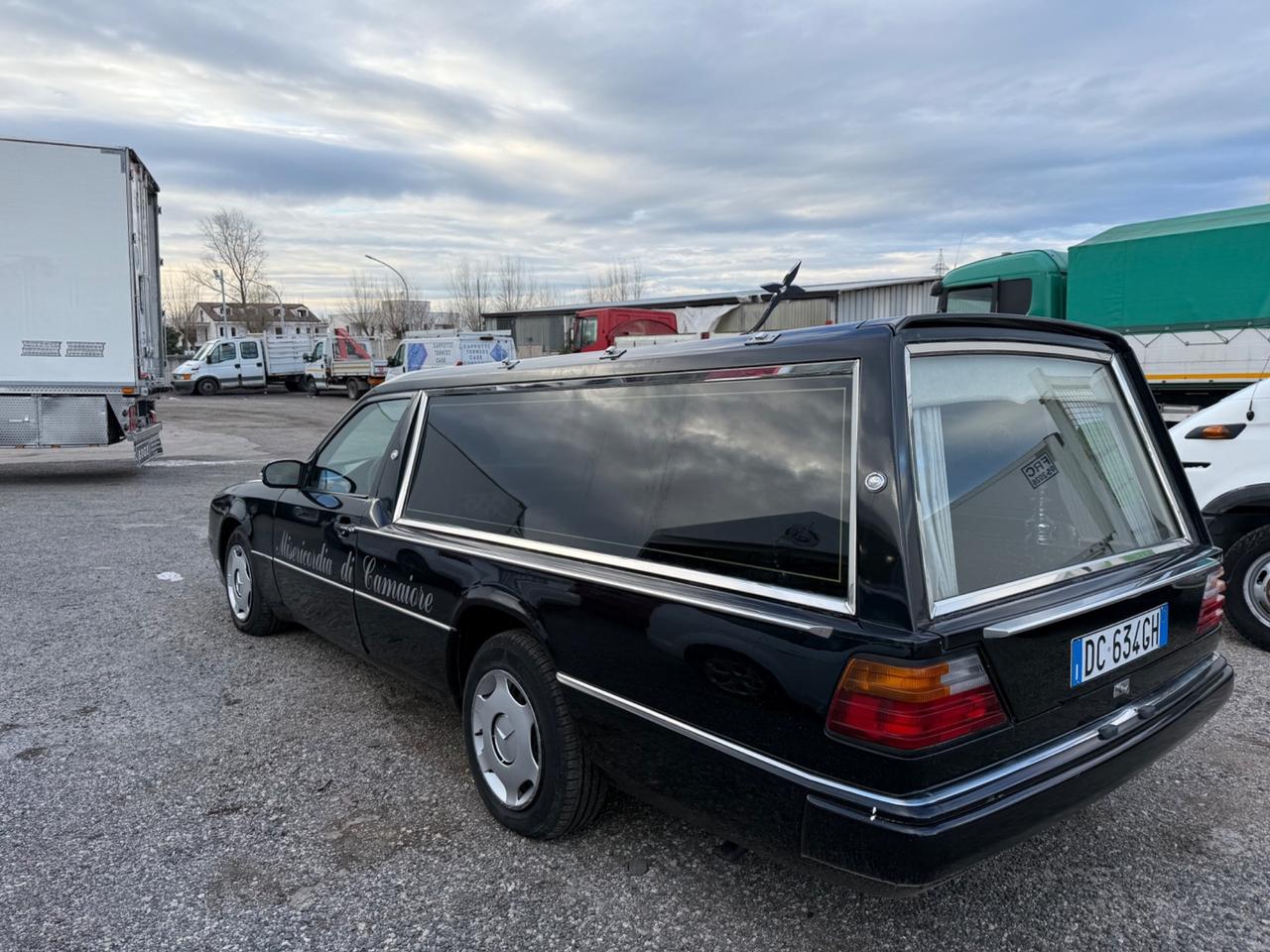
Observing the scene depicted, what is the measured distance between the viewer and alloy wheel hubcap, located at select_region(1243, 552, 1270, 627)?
4.57 metres

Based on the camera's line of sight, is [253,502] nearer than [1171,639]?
No

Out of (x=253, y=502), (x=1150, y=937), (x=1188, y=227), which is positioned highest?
(x=1188, y=227)

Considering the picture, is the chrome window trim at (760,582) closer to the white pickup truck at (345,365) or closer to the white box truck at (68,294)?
the white box truck at (68,294)

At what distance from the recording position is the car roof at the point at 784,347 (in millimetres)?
2172

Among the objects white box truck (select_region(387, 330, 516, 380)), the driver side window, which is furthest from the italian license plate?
white box truck (select_region(387, 330, 516, 380))

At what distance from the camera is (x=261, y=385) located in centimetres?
3753

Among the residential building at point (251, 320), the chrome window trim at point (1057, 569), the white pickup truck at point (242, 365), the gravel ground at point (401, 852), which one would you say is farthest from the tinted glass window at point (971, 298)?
the residential building at point (251, 320)

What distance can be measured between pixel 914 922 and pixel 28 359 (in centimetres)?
1210

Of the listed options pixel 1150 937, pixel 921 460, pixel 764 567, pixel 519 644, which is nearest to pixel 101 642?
pixel 519 644

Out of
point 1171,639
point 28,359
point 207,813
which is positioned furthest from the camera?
point 28,359

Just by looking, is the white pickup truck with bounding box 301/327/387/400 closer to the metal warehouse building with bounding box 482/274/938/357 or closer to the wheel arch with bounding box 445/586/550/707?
the metal warehouse building with bounding box 482/274/938/357

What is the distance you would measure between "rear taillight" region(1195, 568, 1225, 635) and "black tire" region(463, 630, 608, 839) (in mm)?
2035

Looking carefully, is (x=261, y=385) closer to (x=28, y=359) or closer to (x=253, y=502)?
(x=28, y=359)

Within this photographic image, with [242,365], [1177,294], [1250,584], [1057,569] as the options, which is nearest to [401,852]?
[1057,569]
